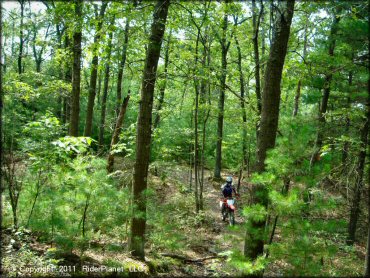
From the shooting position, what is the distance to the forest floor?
468 centimetres

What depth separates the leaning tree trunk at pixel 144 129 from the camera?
19.1 ft

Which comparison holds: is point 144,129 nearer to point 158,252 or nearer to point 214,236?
point 158,252

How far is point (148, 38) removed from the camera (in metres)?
5.83

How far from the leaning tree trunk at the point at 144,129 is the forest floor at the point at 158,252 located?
42cm

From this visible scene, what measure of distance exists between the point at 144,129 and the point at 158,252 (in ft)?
10.7

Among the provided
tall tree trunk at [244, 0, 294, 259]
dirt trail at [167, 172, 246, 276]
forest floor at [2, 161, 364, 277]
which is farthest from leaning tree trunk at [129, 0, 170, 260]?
tall tree trunk at [244, 0, 294, 259]

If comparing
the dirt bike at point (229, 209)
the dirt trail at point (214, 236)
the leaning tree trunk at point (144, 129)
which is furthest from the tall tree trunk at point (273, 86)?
the dirt bike at point (229, 209)

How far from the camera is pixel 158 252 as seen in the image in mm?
7328

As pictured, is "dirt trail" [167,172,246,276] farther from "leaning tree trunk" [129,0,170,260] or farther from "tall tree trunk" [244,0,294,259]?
"leaning tree trunk" [129,0,170,260]

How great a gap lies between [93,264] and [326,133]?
19.3 feet

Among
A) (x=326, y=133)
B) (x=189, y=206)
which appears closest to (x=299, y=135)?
(x=326, y=133)

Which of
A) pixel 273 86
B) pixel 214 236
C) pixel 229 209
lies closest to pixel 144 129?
pixel 273 86

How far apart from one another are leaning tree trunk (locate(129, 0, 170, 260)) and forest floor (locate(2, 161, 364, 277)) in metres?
0.42

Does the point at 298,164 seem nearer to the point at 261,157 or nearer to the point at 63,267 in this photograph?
the point at 261,157
